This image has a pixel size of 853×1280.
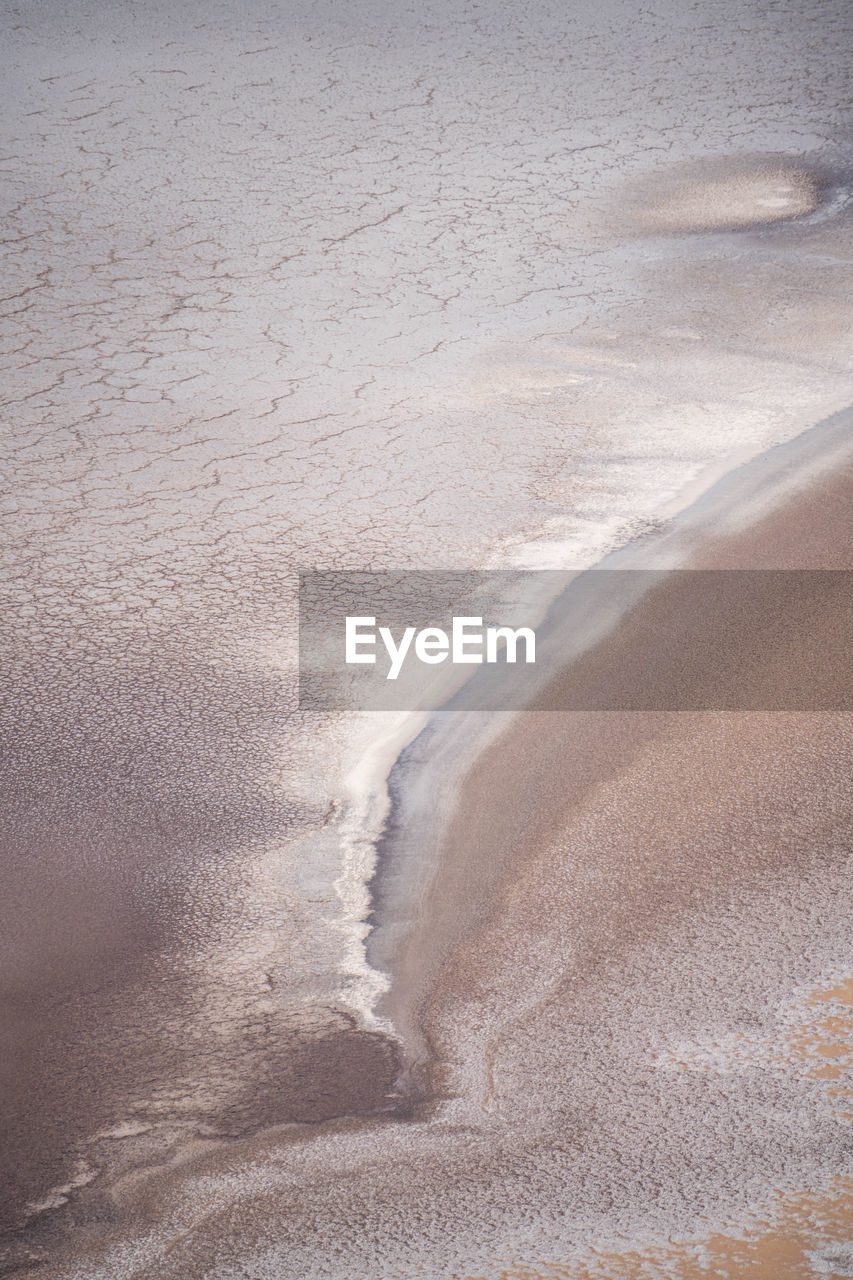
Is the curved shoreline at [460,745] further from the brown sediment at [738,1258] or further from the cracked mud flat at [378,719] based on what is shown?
the brown sediment at [738,1258]

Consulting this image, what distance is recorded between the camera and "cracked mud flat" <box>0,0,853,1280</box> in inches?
91.0

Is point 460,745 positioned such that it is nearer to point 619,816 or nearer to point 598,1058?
point 619,816

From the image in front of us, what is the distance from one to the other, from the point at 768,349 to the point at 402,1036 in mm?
5423

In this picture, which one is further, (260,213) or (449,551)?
(260,213)

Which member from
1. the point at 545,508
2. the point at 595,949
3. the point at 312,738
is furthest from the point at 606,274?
the point at 595,949

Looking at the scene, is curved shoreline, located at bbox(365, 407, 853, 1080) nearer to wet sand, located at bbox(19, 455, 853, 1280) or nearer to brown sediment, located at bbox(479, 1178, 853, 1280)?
wet sand, located at bbox(19, 455, 853, 1280)

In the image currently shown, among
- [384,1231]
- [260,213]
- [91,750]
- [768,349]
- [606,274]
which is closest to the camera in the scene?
[384,1231]

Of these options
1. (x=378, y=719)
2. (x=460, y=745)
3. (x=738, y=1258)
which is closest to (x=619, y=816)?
(x=460, y=745)

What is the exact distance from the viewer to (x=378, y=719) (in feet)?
13.2

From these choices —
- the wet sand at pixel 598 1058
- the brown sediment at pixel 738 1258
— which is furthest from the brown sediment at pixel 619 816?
the brown sediment at pixel 738 1258

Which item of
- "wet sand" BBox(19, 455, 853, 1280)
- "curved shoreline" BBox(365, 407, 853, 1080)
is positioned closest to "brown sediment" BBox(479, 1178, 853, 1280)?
"wet sand" BBox(19, 455, 853, 1280)

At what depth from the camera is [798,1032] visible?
8.57 ft

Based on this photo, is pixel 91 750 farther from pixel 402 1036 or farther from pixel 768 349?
pixel 768 349

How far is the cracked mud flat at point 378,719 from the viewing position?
2312 millimetres
